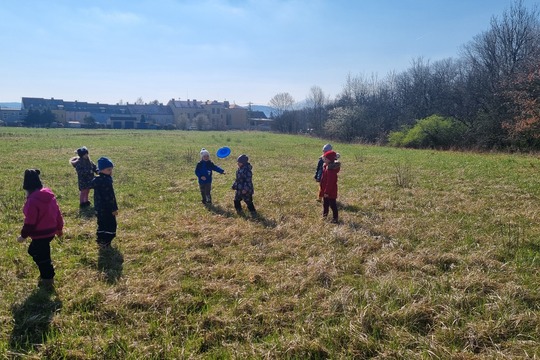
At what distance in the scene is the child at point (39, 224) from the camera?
209 inches

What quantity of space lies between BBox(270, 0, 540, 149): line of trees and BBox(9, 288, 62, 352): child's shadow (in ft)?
106

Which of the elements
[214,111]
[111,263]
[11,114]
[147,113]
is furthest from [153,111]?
[111,263]

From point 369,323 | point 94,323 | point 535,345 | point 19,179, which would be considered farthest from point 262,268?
point 19,179

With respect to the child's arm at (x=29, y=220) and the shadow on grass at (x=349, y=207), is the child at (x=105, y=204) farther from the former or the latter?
the shadow on grass at (x=349, y=207)

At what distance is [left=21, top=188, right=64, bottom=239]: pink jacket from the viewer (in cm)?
529

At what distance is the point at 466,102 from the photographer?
4466cm

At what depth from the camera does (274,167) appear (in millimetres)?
20719

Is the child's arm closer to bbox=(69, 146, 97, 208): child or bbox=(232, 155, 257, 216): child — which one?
bbox=(69, 146, 97, 208): child

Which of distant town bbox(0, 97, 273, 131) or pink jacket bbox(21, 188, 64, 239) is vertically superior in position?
distant town bbox(0, 97, 273, 131)

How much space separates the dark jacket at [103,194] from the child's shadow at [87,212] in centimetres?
277

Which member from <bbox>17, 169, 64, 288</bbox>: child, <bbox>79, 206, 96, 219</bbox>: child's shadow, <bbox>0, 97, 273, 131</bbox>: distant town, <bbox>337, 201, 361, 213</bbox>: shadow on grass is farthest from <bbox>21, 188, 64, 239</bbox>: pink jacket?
<bbox>0, 97, 273, 131</bbox>: distant town

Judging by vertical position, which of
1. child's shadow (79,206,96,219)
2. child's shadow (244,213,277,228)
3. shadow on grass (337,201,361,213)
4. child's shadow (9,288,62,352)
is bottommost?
child's shadow (9,288,62,352)

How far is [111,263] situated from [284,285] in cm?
318

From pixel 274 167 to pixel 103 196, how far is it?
1432cm
